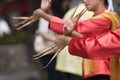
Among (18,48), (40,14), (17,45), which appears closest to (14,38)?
(17,45)

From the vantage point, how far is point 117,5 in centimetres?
627

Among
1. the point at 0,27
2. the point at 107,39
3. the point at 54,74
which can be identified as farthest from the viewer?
the point at 0,27

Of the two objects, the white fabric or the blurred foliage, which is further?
the blurred foliage

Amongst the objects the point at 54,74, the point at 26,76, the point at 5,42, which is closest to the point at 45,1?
the point at 54,74

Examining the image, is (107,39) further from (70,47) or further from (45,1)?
(45,1)

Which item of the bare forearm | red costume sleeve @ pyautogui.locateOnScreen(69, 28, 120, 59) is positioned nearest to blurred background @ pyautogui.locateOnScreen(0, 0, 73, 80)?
the bare forearm

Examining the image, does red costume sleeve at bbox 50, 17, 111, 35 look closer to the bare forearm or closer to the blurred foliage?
the bare forearm

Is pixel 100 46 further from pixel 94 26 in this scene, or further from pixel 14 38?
pixel 14 38

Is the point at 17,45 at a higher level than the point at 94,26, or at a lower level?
lower

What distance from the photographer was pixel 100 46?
19.5ft

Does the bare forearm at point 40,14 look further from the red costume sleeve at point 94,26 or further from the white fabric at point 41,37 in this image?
the white fabric at point 41,37

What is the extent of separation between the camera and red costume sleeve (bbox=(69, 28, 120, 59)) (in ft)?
19.4

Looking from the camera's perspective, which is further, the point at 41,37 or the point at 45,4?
the point at 41,37

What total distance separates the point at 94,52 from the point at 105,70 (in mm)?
1204
